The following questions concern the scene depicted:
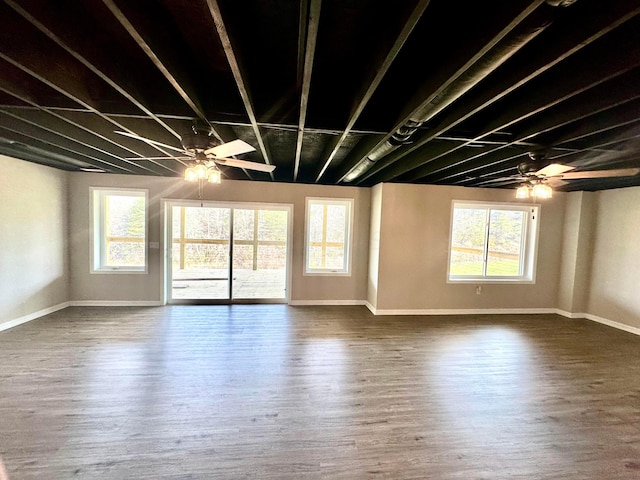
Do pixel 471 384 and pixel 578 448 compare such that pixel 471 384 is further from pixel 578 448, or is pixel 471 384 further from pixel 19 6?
pixel 19 6

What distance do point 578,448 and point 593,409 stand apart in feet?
2.44

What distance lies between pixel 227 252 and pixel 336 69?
14.5 feet

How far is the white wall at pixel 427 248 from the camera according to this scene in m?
→ 5.28

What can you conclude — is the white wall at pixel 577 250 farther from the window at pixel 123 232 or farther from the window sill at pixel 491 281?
the window at pixel 123 232

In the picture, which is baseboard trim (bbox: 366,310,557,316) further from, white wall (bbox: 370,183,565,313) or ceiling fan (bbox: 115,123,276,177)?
ceiling fan (bbox: 115,123,276,177)

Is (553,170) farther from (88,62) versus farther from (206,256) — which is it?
(206,256)

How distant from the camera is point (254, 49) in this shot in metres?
1.80

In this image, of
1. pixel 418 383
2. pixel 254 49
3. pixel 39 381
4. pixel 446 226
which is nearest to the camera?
pixel 254 49

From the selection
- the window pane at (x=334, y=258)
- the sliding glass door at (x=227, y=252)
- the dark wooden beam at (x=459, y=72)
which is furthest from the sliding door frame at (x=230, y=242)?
the dark wooden beam at (x=459, y=72)

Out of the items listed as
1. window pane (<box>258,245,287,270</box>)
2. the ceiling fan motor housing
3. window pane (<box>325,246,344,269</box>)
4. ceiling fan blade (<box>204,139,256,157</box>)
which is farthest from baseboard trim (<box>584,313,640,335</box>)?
the ceiling fan motor housing

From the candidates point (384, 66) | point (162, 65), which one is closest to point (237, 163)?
point (162, 65)

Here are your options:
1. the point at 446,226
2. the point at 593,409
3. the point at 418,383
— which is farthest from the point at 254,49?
the point at 446,226

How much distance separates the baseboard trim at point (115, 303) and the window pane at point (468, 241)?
590cm

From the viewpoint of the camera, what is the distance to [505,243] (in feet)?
19.0
